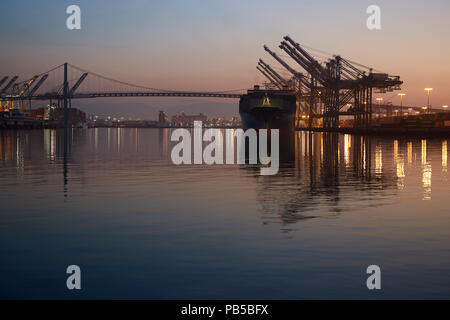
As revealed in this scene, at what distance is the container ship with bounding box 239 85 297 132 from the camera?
10556 centimetres

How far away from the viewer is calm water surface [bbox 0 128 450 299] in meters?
8.98

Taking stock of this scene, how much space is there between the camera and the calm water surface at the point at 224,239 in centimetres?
898

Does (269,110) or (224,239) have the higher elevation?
(269,110)

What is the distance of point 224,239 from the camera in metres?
12.5

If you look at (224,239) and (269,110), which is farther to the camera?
(269,110)

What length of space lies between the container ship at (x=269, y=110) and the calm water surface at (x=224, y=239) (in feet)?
267

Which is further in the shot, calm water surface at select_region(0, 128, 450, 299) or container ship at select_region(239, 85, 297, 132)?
container ship at select_region(239, 85, 297, 132)

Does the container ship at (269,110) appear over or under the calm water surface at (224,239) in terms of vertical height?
over

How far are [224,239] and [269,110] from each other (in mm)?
94017

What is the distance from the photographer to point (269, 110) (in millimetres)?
105562

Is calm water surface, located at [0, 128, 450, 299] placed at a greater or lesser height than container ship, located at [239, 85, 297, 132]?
lesser

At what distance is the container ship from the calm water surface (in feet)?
267
